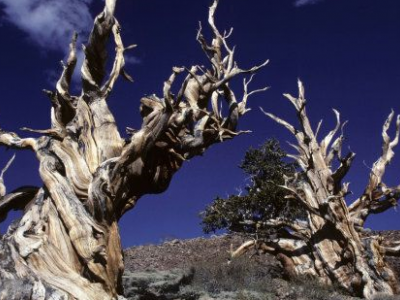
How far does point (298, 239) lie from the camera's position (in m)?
11.2

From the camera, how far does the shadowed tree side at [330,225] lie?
31.9 ft

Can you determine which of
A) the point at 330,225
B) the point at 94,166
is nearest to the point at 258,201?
the point at 330,225

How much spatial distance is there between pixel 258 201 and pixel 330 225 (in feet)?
10.5

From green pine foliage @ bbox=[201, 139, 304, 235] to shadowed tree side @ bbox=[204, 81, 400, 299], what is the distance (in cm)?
48

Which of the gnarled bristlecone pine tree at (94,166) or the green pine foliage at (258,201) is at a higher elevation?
the green pine foliage at (258,201)

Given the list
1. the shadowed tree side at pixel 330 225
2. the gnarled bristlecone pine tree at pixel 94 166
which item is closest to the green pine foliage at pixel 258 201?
the shadowed tree side at pixel 330 225

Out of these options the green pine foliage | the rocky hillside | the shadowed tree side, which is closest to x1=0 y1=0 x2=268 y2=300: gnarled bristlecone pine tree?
the rocky hillside

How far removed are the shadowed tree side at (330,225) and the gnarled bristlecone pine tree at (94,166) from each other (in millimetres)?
Result: 3342

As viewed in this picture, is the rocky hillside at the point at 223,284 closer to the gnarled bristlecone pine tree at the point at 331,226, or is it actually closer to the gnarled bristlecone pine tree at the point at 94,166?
the gnarled bristlecone pine tree at the point at 331,226

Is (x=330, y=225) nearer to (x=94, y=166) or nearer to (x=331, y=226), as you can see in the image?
(x=331, y=226)

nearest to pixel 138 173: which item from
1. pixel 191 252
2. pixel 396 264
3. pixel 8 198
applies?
pixel 8 198

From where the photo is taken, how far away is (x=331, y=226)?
412 inches

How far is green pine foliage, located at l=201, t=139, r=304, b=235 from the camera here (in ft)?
43.5

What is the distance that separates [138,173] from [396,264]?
808cm
